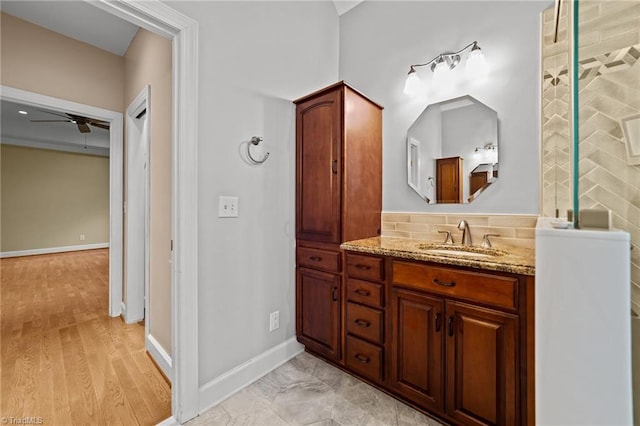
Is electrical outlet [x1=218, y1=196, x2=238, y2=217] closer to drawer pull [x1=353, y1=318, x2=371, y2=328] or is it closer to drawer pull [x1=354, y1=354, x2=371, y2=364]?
→ drawer pull [x1=353, y1=318, x2=371, y2=328]

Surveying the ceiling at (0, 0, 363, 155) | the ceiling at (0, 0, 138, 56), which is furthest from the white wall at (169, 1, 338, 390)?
the ceiling at (0, 0, 138, 56)

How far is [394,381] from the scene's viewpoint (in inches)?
58.9

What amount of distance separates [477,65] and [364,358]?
6.59 ft

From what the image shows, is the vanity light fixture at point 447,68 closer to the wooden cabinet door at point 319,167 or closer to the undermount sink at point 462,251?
the wooden cabinet door at point 319,167

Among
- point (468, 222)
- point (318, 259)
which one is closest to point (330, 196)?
point (318, 259)

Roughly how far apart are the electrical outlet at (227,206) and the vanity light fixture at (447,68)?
1.53m

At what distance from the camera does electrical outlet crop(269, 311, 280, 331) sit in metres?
1.89

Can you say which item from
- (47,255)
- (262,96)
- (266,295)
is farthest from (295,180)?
(47,255)

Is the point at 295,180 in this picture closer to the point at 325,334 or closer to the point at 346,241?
the point at 346,241

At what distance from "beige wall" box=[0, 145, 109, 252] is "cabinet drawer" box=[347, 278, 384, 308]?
7.69m

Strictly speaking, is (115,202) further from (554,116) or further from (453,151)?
(554,116)

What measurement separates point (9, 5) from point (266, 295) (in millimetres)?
3157

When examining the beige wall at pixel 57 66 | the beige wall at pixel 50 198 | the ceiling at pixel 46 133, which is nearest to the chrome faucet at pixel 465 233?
the beige wall at pixel 57 66

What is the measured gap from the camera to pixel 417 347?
→ 1.41 metres
